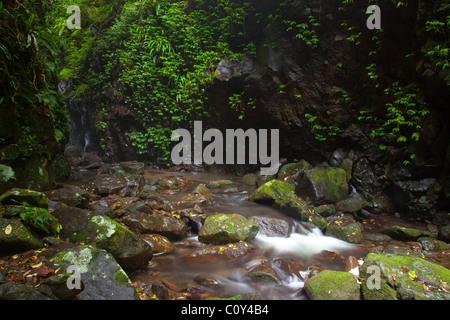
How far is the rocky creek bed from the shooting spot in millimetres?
2850

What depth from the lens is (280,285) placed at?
12.8 ft

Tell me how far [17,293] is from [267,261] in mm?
3700

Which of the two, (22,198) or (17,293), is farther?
(22,198)

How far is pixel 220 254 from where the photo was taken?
15.4ft

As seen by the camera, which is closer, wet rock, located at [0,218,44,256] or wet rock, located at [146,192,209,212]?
wet rock, located at [0,218,44,256]

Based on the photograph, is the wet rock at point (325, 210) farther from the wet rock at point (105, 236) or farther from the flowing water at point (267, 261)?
the wet rock at point (105, 236)

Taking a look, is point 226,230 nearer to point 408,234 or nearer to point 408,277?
point 408,277

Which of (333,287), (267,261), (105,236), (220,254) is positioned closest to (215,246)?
(220,254)

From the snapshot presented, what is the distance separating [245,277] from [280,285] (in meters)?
0.59

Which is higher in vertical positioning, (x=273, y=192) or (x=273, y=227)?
(x=273, y=192)

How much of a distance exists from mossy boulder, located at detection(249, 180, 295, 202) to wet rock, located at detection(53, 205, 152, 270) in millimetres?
4520

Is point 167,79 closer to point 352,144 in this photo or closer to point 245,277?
point 352,144

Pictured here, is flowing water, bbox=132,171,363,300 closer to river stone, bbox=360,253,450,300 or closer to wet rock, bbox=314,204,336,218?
wet rock, bbox=314,204,336,218

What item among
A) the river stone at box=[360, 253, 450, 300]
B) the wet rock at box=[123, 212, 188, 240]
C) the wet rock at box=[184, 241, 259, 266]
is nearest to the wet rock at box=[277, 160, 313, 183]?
the wet rock at box=[184, 241, 259, 266]
